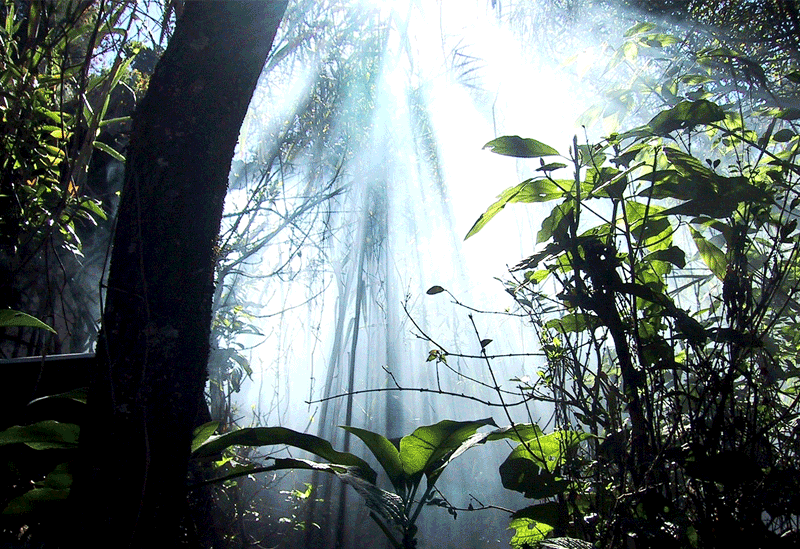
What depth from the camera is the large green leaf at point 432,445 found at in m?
0.74

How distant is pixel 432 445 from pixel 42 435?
554mm

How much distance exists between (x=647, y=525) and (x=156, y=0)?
1.62 m

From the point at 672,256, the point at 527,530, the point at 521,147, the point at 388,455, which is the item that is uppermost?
the point at 521,147

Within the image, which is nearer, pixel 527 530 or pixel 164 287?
pixel 164 287

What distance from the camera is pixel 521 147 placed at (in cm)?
71

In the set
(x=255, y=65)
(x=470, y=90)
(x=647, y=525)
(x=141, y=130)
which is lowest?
(x=647, y=525)

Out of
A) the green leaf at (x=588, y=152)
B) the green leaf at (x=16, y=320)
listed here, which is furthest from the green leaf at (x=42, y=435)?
the green leaf at (x=588, y=152)

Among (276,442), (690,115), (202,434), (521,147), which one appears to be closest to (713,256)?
(690,115)

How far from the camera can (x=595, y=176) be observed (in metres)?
0.73

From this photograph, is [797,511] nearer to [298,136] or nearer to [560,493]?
[560,493]

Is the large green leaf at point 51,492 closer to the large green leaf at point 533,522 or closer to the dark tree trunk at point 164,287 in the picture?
the dark tree trunk at point 164,287

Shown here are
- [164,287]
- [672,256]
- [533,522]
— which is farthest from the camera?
[533,522]

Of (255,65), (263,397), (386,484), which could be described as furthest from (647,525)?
(263,397)

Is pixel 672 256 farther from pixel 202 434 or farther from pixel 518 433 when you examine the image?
pixel 202 434
